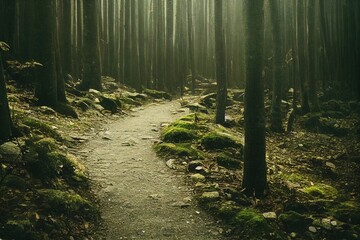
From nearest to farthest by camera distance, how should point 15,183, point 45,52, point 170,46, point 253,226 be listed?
point 15,183, point 253,226, point 45,52, point 170,46

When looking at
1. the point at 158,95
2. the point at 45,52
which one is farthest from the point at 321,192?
the point at 158,95

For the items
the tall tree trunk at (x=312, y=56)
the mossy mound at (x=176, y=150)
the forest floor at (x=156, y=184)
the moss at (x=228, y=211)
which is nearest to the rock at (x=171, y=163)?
the forest floor at (x=156, y=184)

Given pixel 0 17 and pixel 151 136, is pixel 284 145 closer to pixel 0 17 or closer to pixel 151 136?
pixel 151 136

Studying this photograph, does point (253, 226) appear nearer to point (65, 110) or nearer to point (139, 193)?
point (139, 193)

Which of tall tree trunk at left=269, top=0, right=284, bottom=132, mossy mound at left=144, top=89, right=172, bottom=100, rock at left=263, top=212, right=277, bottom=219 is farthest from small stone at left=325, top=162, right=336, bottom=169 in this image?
mossy mound at left=144, top=89, right=172, bottom=100

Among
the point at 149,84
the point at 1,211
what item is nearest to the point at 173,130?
the point at 1,211

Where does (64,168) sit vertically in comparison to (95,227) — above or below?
above

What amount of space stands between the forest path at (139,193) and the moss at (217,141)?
4.10 feet

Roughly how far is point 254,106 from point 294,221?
1.79m

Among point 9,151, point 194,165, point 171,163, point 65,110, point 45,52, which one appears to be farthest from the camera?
point 65,110

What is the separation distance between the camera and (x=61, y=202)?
4.14 metres

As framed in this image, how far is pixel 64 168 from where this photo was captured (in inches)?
201

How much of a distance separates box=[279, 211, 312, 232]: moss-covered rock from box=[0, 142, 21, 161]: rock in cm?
394

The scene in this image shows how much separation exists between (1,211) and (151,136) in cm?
493
